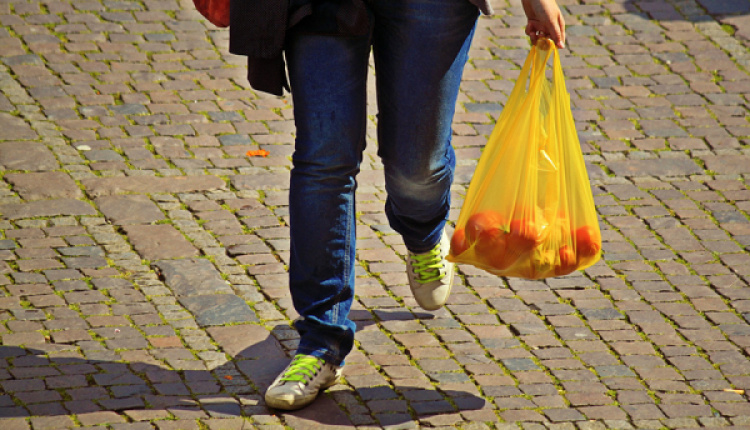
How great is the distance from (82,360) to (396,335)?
108 centimetres

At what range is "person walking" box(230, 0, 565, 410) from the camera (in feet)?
10.2

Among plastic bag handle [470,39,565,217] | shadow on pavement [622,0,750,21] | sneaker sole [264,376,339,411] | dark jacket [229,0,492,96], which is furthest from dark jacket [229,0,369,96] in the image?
shadow on pavement [622,0,750,21]

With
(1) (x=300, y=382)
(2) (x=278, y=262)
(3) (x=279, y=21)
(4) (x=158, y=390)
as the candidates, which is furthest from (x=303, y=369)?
(3) (x=279, y=21)

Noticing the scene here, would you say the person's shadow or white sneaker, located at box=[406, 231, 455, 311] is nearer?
the person's shadow

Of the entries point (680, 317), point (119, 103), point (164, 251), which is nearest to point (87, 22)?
point (119, 103)

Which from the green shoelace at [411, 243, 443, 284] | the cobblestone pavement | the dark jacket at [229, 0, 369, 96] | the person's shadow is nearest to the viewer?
the dark jacket at [229, 0, 369, 96]

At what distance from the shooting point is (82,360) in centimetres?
347

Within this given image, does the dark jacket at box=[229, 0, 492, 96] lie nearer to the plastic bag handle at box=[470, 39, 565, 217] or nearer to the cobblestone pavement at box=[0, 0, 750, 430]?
the plastic bag handle at box=[470, 39, 565, 217]

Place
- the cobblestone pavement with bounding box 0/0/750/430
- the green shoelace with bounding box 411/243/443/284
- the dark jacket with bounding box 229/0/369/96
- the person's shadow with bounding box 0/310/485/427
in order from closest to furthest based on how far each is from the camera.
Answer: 1. the dark jacket with bounding box 229/0/369/96
2. the person's shadow with bounding box 0/310/485/427
3. the cobblestone pavement with bounding box 0/0/750/430
4. the green shoelace with bounding box 411/243/443/284

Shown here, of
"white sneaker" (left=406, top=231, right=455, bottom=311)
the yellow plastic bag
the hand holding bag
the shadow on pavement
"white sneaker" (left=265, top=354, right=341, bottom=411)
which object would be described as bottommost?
"white sneaker" (left=265, top=354, right=341, bottom=411)

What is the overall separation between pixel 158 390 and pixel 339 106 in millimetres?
1065

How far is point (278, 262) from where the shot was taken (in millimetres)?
4199

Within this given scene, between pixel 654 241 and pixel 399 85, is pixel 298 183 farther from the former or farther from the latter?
pixel 654 241

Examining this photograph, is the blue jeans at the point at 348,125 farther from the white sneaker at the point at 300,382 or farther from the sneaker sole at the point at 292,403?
the sneaker sole at the point at 292,403
